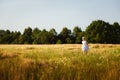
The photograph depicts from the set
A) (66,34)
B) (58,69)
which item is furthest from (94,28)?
(58,69)

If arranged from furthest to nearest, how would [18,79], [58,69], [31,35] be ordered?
[31,35] → [58,69] → [18,79]

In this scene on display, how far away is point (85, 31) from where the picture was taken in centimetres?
7750

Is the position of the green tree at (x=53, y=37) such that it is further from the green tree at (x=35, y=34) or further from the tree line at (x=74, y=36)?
the green tree at (x=35, y=34)

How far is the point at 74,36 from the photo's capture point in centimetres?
8175

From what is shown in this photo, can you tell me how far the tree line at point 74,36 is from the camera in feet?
237

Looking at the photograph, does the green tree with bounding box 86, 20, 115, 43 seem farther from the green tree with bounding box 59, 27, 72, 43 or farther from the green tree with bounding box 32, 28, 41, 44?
the green tree with bounding box 32, 28, 41, 44

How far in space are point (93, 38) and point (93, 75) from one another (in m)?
67.3

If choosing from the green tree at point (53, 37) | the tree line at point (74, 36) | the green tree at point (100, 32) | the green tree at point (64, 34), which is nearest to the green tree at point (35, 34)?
the tree line at point (74, 36)

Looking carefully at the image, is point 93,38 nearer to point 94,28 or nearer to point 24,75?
point 94,28

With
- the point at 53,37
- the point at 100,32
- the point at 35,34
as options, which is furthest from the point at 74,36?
the point at 35,34

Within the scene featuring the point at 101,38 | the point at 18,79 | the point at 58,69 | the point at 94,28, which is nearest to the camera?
the point at 18,79

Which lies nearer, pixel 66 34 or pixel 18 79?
pixel 18 79

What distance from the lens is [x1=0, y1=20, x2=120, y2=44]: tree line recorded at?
72312mm

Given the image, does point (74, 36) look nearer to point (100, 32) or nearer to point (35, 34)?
point (100, 32)
